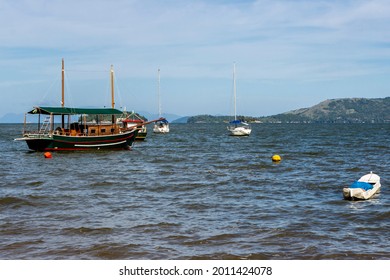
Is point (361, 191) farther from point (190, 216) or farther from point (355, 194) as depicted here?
point (190, 216)

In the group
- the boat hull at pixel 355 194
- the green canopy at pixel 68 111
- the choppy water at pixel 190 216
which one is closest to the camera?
the choppy water at pixel 190 216

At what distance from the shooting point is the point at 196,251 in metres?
14.1

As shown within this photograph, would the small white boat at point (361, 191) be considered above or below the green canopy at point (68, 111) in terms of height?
below

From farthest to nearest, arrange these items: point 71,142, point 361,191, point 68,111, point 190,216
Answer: point 68,111 < point 71,142 < point 361,191 < point 190,216

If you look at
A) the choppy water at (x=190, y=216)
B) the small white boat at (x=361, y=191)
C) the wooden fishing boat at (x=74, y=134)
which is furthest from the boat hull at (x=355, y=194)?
the wooden fishing boat at (x=74, y=134)

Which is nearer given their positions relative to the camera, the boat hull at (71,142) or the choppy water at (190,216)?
the choppy water at (190,216)

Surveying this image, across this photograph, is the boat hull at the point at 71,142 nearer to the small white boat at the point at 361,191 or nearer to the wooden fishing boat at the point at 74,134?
the wooden fishing boat at the point at 74,134

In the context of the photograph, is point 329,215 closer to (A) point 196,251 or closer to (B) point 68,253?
(A) point 196,251

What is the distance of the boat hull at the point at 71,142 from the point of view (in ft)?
172

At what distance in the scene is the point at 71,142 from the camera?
52844mm


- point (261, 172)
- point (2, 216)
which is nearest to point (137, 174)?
point (261, 172)

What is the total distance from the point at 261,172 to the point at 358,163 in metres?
11.3

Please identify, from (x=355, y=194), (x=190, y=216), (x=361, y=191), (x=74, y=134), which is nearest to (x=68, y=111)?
(x=74, y=134)

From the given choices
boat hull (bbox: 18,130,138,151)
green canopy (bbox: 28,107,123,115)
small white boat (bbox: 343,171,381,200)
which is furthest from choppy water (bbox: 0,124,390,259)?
green canopy (bbox: 28,107,123,115)
